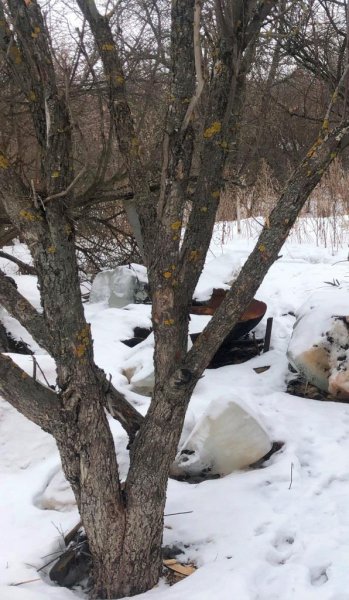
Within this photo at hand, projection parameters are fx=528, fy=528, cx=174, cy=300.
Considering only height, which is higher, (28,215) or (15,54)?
(15,54)

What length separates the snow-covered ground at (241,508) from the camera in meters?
1.82

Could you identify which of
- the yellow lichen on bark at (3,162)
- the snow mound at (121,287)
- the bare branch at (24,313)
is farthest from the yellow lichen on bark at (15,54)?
the snow mound at (121,287)

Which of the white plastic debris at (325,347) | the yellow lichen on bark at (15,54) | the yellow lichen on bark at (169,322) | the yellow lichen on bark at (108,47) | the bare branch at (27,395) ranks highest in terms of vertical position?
the yellow lichen on bark at (108,47)

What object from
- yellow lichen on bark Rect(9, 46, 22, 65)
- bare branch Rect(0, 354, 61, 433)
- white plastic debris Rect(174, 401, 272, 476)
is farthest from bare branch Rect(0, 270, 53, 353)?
white plastic debris Rect(174, 401, 272, 476)

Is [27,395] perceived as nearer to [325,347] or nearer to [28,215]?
[28,215]

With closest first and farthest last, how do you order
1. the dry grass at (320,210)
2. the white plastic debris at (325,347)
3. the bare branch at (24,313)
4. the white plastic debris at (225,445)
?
the bare branch at (24,313), the white plastic debris at (225,445), the white plastic debris at (325,347), the dry grass at (320,210)

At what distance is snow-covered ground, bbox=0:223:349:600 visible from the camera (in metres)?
Result: 1.82

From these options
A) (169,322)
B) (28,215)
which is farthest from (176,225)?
(28,215)

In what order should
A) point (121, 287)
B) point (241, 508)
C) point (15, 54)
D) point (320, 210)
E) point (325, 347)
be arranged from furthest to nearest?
Answer: point (320, 210) → point (121, 287) → point (325, 347) → point (241, 508) → point (15, 54)

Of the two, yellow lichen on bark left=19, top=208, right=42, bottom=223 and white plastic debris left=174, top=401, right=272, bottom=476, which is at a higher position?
yellow lichen on bark left=19, top=208, right=42, bottom=223

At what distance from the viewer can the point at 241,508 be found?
225cm

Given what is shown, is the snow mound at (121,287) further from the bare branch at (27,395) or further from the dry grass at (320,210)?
the bare branch at (27,395)

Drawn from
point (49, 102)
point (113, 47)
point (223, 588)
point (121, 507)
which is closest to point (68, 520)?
point (121, 507)

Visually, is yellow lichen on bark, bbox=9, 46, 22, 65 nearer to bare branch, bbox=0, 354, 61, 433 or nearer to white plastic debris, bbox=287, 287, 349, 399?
bare branch, bbox=0, 354, 61, 433
